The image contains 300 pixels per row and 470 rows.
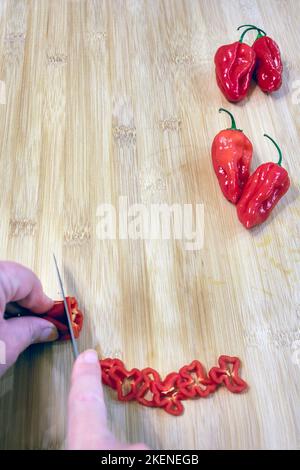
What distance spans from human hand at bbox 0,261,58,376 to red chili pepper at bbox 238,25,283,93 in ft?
3.12

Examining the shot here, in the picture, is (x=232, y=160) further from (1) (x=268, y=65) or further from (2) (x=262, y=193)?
(1) (x=268, y=65)

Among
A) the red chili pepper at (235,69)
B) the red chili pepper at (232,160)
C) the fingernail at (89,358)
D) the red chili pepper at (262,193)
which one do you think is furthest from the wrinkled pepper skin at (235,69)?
the fingernail at (89,358)

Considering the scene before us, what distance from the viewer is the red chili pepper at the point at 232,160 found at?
3.88 ft

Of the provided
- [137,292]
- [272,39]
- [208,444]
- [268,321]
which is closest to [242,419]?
[208,444]

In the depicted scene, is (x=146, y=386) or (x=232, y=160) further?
(x=232, y=160)

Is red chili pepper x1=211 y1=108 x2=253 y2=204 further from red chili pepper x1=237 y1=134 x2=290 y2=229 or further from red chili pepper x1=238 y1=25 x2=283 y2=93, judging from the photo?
red chili pepper x1=238 y1=25 x2=283 y2=93

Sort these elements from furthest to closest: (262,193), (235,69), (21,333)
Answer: (235,69) → (262,193) → (21,333)

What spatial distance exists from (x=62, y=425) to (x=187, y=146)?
81 centimetres

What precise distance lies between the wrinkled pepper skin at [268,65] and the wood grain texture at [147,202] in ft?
0.11

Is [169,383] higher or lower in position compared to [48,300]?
lower

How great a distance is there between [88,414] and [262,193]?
2.33 feet

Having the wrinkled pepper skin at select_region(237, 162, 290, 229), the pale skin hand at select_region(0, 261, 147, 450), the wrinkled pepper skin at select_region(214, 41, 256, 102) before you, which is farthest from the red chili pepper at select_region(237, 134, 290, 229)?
the pale skin hand at select_region(0, 261, 147, 450)

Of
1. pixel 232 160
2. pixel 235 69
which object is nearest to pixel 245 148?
pixel 232 160

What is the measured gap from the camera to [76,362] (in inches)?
30.3
